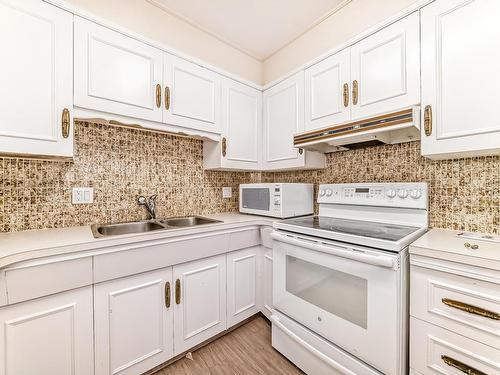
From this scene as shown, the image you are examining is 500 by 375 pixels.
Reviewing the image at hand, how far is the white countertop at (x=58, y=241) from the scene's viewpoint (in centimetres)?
102

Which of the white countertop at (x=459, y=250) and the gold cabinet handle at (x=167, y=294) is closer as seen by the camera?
the white countertop at (x=459, y=250)

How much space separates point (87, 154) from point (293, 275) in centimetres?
167

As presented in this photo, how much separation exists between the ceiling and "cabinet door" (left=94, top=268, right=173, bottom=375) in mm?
2112

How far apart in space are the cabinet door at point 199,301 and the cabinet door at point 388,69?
1515 millimetres

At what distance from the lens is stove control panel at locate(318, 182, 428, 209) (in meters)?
1.49

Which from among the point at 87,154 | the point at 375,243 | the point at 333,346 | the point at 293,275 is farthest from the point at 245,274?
the point at 87,154

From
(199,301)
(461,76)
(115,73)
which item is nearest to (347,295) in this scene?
(199,301)

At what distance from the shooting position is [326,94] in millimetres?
1812

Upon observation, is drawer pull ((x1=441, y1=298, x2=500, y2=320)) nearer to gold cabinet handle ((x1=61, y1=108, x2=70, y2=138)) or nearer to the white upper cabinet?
the white upper cabinet

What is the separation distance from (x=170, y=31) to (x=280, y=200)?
174 centimetres

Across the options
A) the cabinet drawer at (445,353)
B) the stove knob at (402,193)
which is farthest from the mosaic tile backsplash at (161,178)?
the cabinet drawer at (445,353)

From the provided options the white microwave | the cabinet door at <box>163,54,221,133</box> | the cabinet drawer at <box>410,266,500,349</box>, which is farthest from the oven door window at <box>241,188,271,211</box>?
the cabinet drawer at <box>410,266,500,349</box>

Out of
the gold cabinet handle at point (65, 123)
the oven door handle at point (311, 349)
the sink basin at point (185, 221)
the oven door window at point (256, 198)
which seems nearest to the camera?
the oven door handle at point (311, 349)

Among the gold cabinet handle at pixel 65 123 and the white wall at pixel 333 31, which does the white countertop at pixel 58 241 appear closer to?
the gold cabinet handle at pixel 65 123
